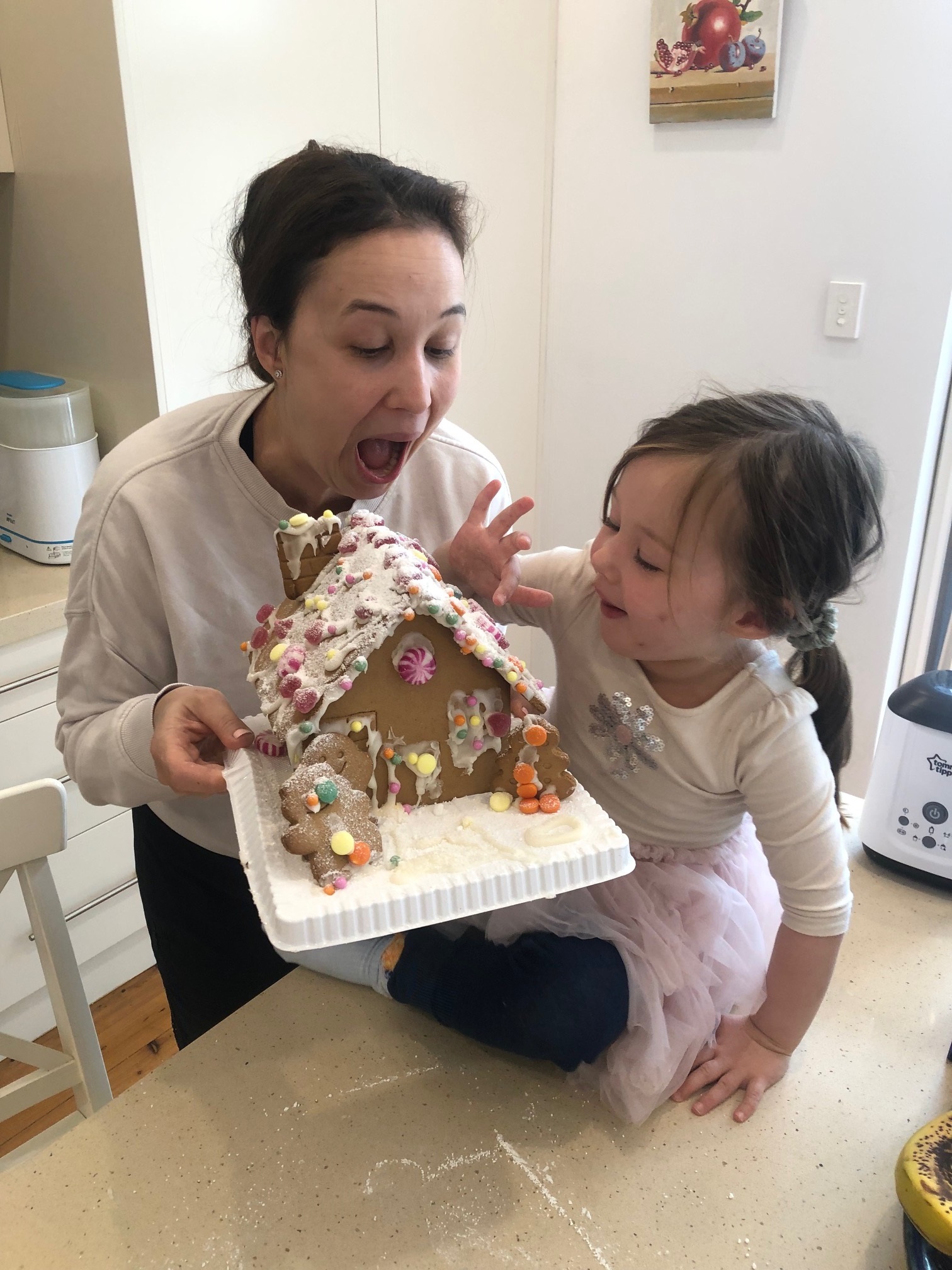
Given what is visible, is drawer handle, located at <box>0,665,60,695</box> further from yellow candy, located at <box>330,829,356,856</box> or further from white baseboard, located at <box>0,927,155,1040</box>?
yellow candy, located at <box>330,829,356,856</box>

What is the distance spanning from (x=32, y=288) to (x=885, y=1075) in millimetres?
1847

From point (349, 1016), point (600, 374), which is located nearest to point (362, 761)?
point (349, 1016)

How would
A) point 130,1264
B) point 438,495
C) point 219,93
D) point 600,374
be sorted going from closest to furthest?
point 130,1264 → point 438,495 → point 219,93 → point 600,374

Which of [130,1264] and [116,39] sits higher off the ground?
[116,39]

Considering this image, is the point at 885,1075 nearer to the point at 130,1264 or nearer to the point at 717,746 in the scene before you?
the point at 717,746

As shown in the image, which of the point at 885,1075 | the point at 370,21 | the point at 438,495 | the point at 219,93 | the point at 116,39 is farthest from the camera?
the point at 370,21

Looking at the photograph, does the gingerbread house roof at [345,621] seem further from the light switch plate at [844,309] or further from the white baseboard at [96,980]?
the light switch plate at [844,309]

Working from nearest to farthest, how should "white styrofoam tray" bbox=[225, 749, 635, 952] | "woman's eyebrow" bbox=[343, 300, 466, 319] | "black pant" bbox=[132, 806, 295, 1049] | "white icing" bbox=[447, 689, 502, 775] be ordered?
"white styrofoam tray" bbox=[225, 749, 635, 952] < "white icing" bbox=[447, 689, 502, 775] < "woman's eyebrow" bbox=[343, 300, 466, 319] < "black pant" bbox=[132, 806, 295, 1049]

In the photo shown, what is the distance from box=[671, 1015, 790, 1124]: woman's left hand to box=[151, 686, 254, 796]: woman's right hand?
461 millimetres

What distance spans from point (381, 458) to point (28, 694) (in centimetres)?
100

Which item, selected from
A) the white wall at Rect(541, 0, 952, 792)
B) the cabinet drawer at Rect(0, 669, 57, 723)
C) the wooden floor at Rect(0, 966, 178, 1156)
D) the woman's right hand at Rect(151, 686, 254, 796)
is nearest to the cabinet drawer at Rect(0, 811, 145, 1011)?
the wooden floor at Rect(0, 966, 178, 1156)

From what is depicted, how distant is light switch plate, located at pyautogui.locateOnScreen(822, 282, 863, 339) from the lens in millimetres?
1896

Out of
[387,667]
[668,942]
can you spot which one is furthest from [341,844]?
[668,942]

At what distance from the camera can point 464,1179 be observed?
27.0 inches
